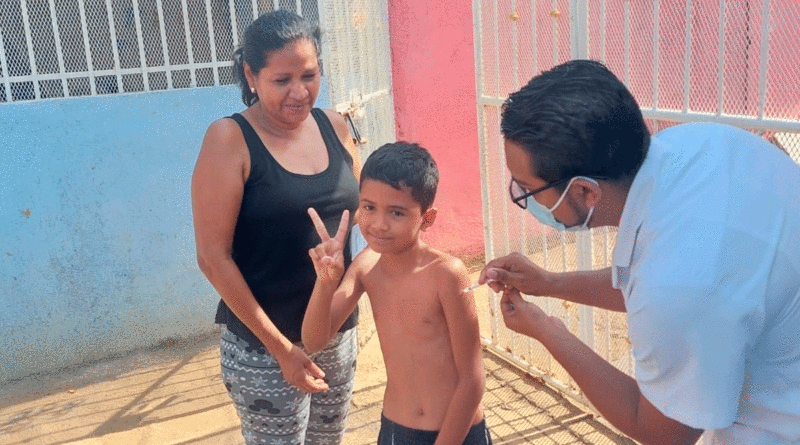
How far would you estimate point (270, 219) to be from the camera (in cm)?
227

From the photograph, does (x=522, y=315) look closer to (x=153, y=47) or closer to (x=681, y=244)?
(x=681, y=244)

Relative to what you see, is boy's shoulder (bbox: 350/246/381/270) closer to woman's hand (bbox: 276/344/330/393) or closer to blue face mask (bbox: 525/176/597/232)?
woman's hand (bbox: 276/344/330/393)

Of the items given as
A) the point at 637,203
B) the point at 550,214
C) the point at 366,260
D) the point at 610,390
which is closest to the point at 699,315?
the point at 637,203

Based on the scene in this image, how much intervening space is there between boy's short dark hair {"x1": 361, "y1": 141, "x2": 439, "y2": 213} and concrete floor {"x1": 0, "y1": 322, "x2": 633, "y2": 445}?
74.7 inches

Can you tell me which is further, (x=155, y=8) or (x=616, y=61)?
(x=155, y=8)

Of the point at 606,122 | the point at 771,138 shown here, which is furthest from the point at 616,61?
the point at 606,122

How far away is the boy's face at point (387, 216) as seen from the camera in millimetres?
2240

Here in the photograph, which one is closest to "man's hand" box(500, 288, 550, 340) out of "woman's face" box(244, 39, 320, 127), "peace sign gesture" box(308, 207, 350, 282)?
"peace sign gesture" box(308, 207, 350, 282)

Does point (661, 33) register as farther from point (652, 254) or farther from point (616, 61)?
point (652, 254)

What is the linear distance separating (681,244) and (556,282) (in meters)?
0.80

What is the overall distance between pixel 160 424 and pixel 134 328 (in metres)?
1.15

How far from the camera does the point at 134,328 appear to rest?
5.13 meters

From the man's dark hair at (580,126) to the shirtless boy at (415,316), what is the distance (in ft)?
2.55

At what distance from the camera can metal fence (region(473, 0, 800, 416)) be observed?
257 cm
